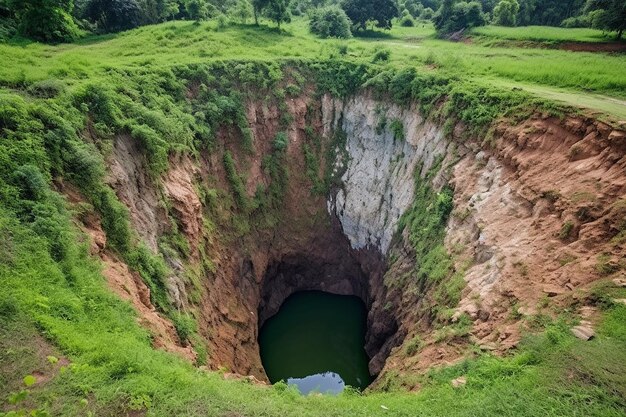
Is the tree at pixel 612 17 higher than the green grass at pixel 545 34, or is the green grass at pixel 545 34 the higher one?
the tree at pixel 612 17

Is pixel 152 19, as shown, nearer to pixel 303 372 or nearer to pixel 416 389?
pixel 303 372

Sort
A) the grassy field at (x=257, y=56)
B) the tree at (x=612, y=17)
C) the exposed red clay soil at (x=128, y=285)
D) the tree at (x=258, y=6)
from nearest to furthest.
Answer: the exposed red clay soil at (x=128, y=285)
the grassy field at (x=257, y=56)
the tree at (x=612, y=17)
the tree at (x=258, y=6)

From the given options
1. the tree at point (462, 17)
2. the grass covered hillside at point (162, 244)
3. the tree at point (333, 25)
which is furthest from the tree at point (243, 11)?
the tree at point (462, 17)

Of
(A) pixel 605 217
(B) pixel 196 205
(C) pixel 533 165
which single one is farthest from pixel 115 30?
(A) pixel 605 217

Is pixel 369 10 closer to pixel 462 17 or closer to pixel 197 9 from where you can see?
pixel 462 17

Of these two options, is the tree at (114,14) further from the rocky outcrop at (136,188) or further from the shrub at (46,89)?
the rocky outcrop at (136,188)

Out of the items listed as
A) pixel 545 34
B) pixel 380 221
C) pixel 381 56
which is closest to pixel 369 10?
pixel 545 34

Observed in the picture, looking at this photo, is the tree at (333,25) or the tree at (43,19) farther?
the tree at (333,25)
